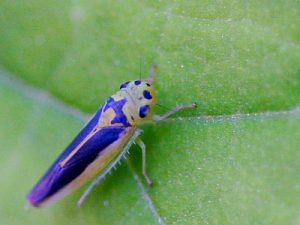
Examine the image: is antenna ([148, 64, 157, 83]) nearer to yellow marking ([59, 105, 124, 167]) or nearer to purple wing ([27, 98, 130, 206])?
purple wing ([27, 98, 130, 206])

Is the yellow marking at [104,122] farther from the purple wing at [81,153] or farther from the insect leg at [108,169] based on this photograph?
the insect leg at [108,169]

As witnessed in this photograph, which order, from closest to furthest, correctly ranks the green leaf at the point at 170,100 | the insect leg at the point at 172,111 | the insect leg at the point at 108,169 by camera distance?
the green leaf at the point at 170,100 → the insect leg at the point at 172,111 → the insect leg at the point at 108,169

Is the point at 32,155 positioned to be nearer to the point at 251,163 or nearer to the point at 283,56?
the point at 251,163

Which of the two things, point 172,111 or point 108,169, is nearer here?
point 172,111

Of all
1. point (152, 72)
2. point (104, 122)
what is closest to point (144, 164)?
point (104, 122)

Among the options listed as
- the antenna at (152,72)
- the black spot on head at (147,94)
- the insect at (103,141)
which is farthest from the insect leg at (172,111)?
the antenna at (152,72)

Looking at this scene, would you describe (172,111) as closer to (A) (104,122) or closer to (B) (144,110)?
(B) (144,110)

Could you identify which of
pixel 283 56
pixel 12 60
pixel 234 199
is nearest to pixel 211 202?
pixel 234 199
